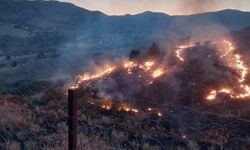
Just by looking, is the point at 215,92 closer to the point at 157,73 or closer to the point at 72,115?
the point at 157,73

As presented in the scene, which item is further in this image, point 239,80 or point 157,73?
point 157,73

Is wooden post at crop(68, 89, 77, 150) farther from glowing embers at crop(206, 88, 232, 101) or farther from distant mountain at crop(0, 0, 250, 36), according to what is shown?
distant mountain at crop(0, 0, 250, 36)

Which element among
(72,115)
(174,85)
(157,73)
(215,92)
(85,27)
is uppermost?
(85,27)

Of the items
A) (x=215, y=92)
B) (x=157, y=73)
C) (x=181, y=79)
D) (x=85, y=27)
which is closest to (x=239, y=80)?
(x=215, y=92)

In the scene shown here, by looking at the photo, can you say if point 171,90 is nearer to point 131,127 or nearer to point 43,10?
point 131,127

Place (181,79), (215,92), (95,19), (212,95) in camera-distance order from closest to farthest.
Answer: (212,95) < (215,92) < (181,79) < (95,19)

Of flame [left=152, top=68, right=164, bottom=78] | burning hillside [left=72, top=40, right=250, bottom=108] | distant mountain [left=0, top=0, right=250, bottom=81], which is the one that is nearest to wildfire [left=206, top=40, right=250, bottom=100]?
A: burning hillside [left=72, top=40, right=250, bottom=108]

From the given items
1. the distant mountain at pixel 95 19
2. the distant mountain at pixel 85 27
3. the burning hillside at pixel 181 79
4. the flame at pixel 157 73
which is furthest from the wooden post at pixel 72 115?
the distant mountain at pixel 95 19

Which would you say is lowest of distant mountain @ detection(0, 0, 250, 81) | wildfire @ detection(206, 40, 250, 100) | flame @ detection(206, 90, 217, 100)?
flame @ detection(206, 90, 217, 100)
